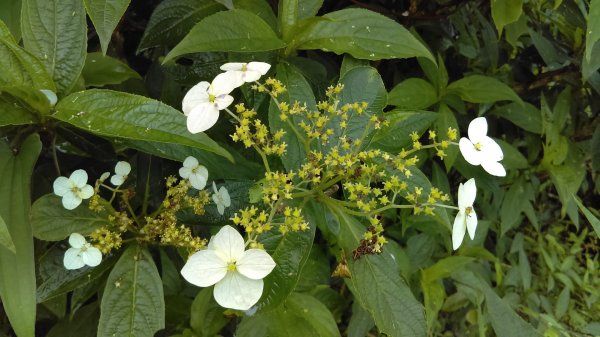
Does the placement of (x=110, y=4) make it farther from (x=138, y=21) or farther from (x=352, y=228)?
(x=138, y=21)

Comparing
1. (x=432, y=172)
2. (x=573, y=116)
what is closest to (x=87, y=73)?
(x=432, y=172)

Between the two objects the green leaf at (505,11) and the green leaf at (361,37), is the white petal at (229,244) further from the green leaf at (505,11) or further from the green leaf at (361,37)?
the green leaf at (505,11)

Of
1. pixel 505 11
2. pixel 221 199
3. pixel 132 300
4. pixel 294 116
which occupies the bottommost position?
pixel 132 300

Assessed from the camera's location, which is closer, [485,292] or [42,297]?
[42,297]

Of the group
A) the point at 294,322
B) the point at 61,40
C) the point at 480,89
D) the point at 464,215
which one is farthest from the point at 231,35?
the point at 480,89

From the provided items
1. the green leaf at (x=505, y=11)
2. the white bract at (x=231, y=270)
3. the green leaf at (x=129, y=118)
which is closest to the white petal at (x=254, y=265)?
the white bract at (x=231, y=270)

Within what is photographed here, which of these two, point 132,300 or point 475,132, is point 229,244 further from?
point 475,132
